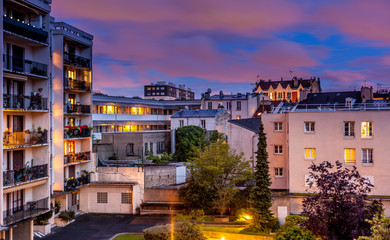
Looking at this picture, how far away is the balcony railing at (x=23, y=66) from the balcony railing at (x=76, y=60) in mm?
6650

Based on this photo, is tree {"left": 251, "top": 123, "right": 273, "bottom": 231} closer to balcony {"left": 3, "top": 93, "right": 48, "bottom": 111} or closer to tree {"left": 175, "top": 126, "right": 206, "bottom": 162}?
balcony {"left": 3, "top": 93, "right": 48, "bottom": 111}

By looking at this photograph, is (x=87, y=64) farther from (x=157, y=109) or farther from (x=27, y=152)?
(x=157, y=109)

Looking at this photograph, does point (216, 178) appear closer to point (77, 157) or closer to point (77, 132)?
point (77, 157)

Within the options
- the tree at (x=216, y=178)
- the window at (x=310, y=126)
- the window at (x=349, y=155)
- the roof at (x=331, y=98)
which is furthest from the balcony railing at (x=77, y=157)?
the roof at (x=331, y=98)

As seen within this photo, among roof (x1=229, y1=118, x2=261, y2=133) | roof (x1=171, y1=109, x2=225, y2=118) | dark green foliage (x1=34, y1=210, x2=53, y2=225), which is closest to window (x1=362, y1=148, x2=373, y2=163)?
roof (x1=229, y1=118, x2=261, y2=133)

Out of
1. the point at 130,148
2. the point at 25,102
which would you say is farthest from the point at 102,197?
the point at 25,102

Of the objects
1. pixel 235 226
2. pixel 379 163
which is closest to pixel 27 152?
pixel 235 226

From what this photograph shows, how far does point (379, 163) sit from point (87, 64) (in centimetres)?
2982

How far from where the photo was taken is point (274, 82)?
124625mm

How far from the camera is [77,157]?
36344 mm

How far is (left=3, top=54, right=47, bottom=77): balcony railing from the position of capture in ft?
84.1

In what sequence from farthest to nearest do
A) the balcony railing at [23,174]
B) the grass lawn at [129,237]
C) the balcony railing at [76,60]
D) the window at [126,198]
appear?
the window at [126,198]
the balcony railing at [76,60]
the grass lawn at [129,237]
the balcony railing at [23,174]

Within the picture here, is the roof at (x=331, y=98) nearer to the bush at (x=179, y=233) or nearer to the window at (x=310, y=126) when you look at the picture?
the window at (x=310, y=126)

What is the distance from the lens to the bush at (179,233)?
25248 mm
